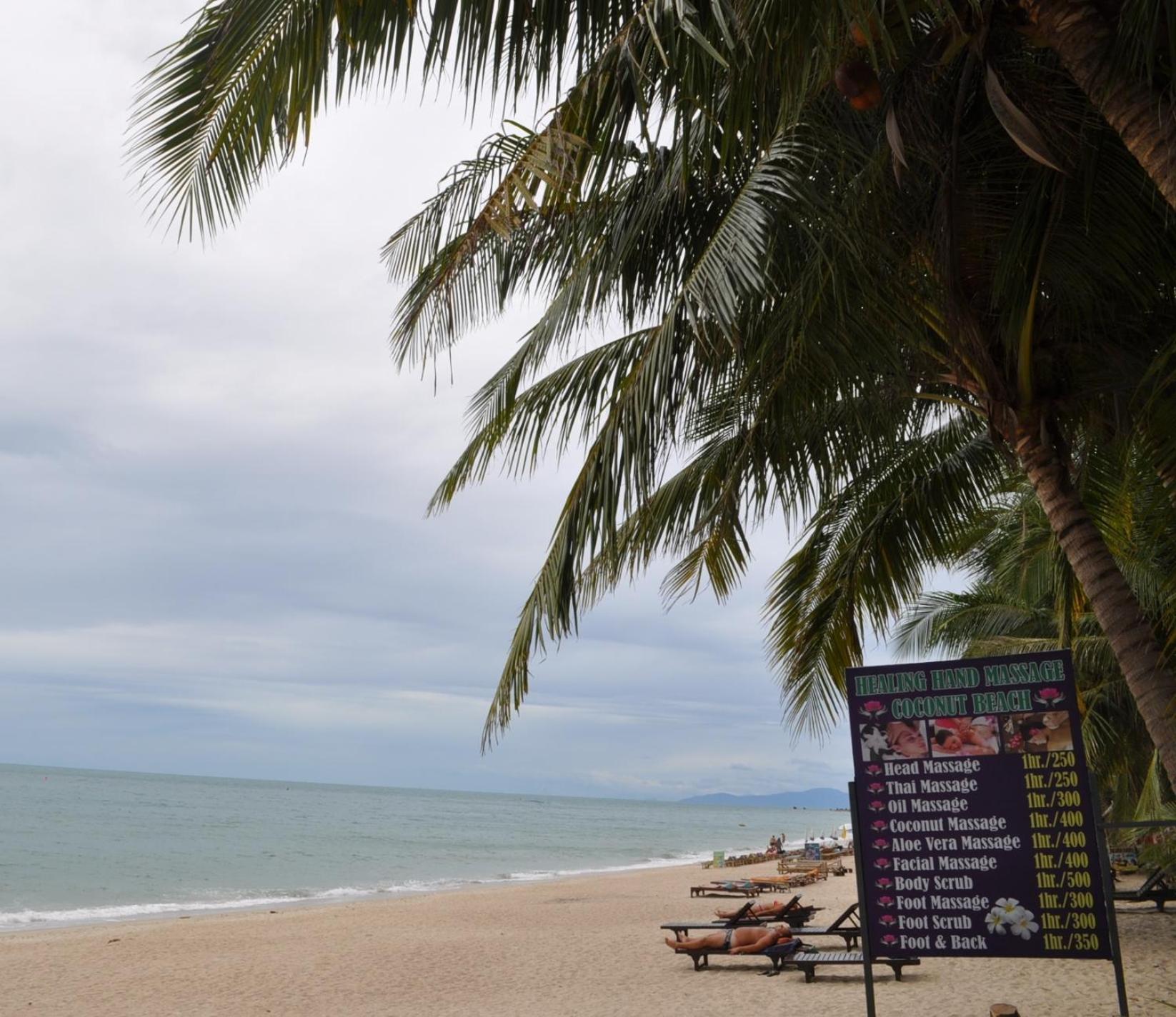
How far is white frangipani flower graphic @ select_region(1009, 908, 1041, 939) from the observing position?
4414 mm

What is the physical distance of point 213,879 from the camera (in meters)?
28.6

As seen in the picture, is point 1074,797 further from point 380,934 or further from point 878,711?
point 380,934

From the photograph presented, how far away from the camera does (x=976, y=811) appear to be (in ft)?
15.2

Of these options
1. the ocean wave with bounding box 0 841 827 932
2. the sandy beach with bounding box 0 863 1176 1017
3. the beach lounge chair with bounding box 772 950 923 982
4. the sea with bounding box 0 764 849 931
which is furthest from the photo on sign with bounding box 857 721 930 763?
the sea with bounding box 0 764 849 931

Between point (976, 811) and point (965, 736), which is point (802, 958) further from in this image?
point (965, 736)

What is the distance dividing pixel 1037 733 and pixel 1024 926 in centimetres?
84

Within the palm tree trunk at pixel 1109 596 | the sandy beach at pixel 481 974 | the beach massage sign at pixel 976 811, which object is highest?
the palm tree trunk at pixel 1109 596

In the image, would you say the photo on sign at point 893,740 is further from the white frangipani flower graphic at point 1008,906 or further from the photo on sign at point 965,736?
the white frangipani flower graphic at point 1008,906

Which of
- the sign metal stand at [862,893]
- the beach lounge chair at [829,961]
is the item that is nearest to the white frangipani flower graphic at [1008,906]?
the sign metal stand at [862,893]

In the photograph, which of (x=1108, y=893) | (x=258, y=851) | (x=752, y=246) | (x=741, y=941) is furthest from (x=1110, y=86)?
(x=258, y=851)

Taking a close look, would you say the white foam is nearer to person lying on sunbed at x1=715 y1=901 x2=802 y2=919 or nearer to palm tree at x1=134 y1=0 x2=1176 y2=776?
person lying on sunbed at x1=715 y1=901 x2=802 y2=919

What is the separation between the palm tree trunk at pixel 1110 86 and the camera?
2.88 metres

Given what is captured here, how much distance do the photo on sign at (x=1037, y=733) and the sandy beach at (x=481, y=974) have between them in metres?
2.78

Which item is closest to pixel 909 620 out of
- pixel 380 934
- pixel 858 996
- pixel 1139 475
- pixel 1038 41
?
pixel 380 934
